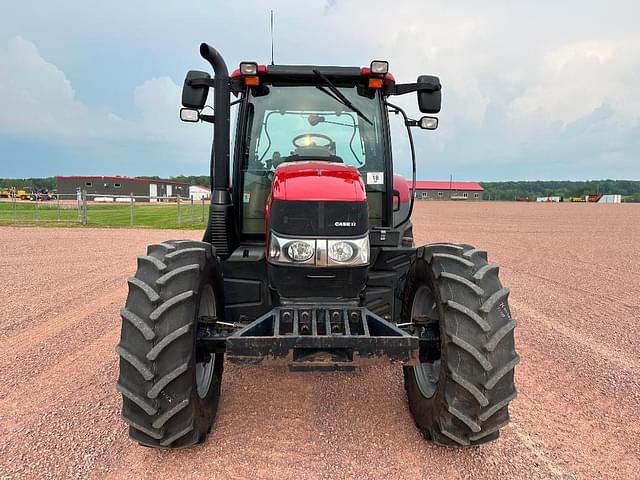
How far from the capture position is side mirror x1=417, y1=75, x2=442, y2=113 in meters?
3.73

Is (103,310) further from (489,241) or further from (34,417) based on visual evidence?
(489,241)

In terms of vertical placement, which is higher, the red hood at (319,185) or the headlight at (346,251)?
the red hood at (319,185)

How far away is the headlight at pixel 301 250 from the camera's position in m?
2.86

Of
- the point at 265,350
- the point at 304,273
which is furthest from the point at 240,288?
the point at 265,350

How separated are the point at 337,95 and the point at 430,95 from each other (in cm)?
79

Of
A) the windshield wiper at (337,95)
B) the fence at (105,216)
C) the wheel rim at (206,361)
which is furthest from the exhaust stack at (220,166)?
the fence at (105,216)

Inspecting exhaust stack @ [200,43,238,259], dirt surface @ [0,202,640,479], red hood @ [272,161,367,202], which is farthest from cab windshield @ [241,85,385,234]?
dirt surface @ [0,202,640,479]

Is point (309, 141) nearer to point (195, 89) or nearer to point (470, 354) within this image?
point (195, 89)

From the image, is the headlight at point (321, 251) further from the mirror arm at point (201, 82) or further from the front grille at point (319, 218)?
the mirror arm at point (201, 82)

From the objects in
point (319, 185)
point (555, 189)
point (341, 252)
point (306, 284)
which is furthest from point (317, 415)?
point (555, 189)

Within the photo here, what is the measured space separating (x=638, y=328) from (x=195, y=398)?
546 cm

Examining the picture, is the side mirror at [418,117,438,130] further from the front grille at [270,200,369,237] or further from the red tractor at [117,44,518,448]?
the front grille at [270,200,369,237]

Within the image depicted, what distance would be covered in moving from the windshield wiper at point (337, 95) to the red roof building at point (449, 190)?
85611 millimetres

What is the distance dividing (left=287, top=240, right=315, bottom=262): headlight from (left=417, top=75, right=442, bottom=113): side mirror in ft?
5.82
